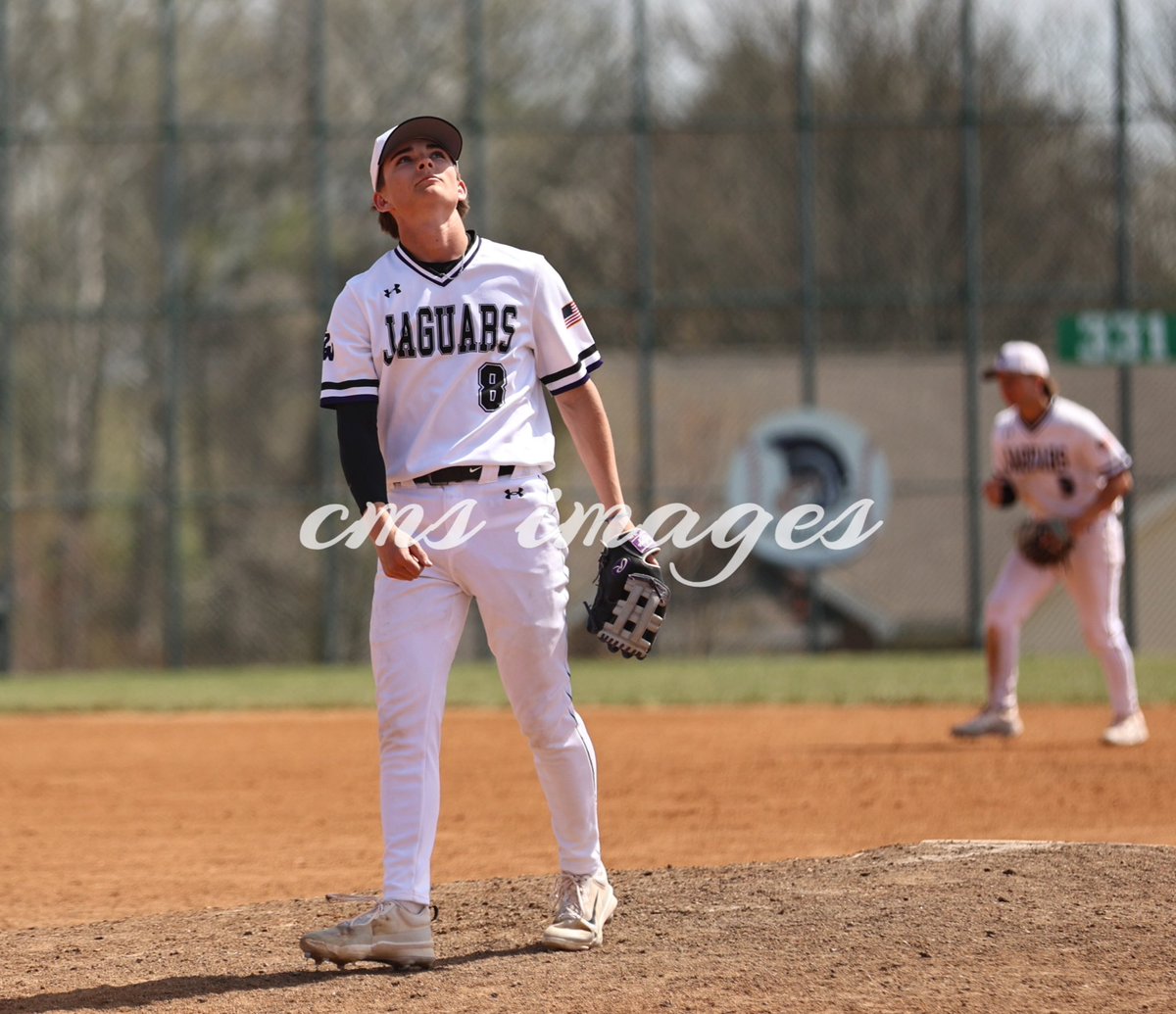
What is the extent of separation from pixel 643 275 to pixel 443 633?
47.9 ft

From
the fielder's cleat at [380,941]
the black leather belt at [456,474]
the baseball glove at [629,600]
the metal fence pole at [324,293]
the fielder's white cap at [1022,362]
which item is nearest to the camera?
the fielder's cleat at [380,941]

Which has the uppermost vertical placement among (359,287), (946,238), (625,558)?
(946,238)

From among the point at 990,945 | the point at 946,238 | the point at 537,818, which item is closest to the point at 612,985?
the point at 990,945

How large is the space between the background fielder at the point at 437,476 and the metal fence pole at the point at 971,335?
14.6 metres

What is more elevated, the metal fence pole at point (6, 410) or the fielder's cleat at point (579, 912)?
the metal fence pole at point (6, 410)

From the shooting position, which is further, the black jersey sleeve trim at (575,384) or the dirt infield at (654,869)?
the black jersey sleeve trim at (575,384)

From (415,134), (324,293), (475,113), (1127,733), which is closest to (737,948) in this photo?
(415,134)

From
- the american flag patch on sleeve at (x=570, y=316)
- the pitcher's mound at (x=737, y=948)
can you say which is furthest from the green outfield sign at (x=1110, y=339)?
the american flag patch on sleeve at (x=570, y=316)

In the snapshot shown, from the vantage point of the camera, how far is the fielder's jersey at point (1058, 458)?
9633 millimetres

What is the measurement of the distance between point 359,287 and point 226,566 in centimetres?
1698

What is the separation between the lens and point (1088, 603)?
980 cm

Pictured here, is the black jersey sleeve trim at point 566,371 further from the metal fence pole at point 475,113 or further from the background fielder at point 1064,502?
the metal fence pole at point 475,113

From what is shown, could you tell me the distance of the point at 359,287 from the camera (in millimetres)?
4531

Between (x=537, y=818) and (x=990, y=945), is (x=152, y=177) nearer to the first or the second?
(x=537, y=818)
